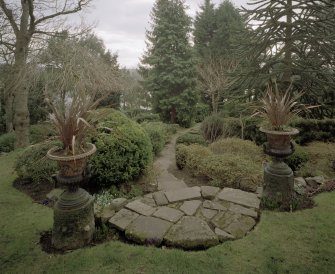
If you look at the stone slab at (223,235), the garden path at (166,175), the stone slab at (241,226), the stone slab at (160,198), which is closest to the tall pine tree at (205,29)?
the garden path at (166,175)

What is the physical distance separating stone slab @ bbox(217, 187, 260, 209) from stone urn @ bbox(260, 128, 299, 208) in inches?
A: 7.1

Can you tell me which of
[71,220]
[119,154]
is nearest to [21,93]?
[119,154]

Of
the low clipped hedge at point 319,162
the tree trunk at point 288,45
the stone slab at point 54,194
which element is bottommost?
the stone slab at point 54,194

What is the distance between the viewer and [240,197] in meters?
4.14

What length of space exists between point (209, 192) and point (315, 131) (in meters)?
4.69

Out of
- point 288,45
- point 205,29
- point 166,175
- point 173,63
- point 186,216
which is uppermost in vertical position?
point 205,29

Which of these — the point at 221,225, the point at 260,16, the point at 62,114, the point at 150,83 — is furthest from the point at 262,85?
the point at 150,83

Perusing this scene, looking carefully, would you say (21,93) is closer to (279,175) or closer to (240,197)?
(240,197)

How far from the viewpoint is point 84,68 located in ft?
27.9

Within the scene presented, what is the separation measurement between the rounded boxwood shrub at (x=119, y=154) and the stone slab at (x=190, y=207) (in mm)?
1233

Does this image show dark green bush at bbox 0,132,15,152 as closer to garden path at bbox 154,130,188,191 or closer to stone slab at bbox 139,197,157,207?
garden path at bbox 154,130,188,191

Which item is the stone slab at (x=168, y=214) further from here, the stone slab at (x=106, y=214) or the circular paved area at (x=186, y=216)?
the stone slab at (x=106, y=214)

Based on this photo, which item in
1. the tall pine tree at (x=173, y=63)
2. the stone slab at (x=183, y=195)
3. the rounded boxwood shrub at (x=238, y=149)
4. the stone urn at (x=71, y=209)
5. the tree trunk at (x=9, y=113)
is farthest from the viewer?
the tree trunk at (x=9, y=113)

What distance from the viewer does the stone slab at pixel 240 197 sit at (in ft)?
12.9
